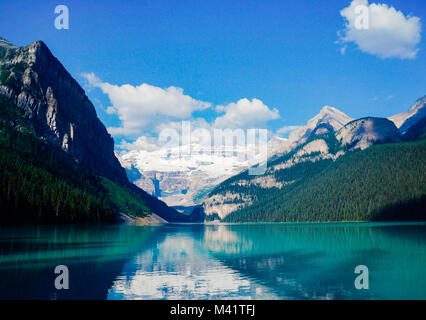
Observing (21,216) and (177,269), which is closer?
(177,269)

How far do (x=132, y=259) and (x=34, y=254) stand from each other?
46.1ft

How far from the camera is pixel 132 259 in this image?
169 feet

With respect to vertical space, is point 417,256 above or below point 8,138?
below

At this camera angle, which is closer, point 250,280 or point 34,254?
point 250,280

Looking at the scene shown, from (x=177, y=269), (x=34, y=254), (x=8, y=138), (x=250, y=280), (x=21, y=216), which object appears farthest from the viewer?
(x=8, y=138)
